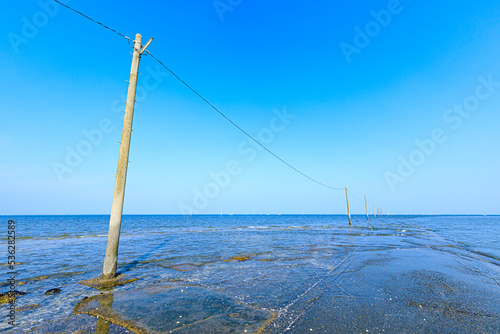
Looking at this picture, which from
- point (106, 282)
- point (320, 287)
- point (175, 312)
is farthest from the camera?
point (106, 282)

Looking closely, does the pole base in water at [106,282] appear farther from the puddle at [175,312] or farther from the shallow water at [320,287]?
the puddle at [175,312]

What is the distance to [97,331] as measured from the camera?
4.30 metres

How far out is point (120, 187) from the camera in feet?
25.6

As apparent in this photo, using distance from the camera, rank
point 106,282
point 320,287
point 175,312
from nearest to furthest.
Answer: point 175,312 → point 320,287 → point 106,282

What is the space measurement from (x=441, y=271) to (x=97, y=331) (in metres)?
12.8

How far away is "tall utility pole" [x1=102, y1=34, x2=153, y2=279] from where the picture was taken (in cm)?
768

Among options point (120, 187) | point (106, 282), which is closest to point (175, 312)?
point (106, 282)

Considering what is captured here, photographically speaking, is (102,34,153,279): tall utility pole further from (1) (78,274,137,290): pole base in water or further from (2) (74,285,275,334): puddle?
(2) (74,285,275,334): puddle

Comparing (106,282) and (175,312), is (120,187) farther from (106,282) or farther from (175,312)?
(175,312)

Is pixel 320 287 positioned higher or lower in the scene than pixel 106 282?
lower

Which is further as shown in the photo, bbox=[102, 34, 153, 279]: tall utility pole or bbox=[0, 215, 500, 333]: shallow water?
bbox=[102, 34, 153, 279]: tall utility pole

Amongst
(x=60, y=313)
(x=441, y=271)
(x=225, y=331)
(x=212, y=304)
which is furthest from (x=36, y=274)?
(x=441, y=271)

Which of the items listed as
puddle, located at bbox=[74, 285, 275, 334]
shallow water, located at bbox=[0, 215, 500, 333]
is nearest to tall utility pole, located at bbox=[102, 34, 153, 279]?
shallow water, located at bbox=[0, 215, 500, 333]

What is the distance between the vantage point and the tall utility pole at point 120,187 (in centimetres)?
768
